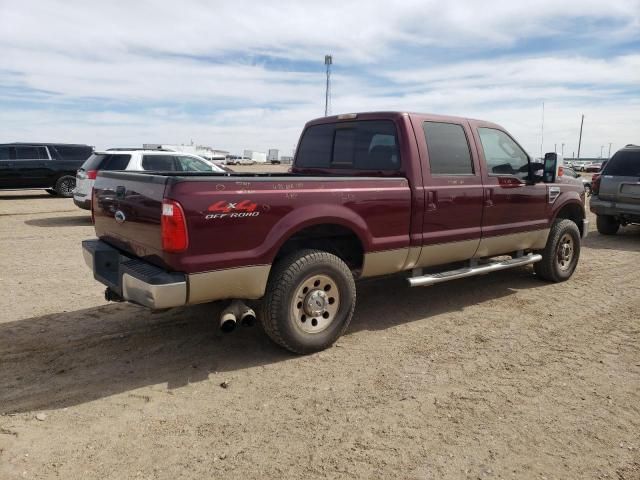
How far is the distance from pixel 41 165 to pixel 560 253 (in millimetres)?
15168

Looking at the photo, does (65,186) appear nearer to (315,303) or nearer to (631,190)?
(315,303)

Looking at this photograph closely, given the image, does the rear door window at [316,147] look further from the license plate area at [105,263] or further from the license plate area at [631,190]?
the license plate area at [631,190]

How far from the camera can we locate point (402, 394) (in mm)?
3521

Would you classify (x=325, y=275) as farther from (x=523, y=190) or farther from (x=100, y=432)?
(x=523, y=190)

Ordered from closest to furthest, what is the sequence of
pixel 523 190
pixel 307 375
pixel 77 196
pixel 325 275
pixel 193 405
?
pixel 193 405 → pixel 307 375 → pixel 325 275 → pixel 523 190 → pixel 77 196

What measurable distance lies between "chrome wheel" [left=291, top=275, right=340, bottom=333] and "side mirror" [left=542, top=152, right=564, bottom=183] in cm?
319

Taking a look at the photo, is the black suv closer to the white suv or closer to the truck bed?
the white suv

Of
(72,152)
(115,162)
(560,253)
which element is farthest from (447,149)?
(72,152)

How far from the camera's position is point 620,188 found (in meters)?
9.73

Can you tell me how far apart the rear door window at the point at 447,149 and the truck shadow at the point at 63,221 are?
876 centimetres

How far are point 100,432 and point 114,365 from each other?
0.99m

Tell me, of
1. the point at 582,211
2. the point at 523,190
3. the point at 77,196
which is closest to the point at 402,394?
the point at 523,190

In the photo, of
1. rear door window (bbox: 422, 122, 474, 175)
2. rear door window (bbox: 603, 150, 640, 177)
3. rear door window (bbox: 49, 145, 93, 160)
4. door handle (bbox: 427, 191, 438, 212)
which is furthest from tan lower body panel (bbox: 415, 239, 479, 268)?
rear door window (bbox: 49, 145, 93, 160)

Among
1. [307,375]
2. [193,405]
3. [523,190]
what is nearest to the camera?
[193,405]
